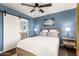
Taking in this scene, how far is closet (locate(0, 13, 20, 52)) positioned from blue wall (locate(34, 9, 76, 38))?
69cm

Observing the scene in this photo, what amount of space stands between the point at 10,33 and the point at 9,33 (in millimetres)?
38

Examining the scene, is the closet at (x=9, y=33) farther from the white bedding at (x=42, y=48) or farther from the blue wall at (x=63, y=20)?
the blue wall at (x=63, y=20)

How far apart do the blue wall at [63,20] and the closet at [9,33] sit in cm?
69

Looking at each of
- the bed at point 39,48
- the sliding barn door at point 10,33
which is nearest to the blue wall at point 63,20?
the bed at point 39,48

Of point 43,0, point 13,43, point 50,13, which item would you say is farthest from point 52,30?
point 43,0

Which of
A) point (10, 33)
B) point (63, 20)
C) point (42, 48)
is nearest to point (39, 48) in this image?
point (42, 48)

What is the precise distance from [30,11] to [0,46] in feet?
4.73

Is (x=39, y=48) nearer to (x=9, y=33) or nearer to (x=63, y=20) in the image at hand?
(x=63, y=20)

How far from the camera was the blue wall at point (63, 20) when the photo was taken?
5.78 ft

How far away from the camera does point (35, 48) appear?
1.76 m

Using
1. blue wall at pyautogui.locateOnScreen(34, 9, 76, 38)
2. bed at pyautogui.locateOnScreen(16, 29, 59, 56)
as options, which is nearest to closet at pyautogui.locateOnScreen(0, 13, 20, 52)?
bed at pyautogui.locateOnScreen(16, 29, 59, 56)

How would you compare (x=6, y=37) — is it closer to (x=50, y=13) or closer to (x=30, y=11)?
(x=30, y=11)

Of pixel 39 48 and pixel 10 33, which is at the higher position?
pixel 10 33

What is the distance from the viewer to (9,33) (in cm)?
246
